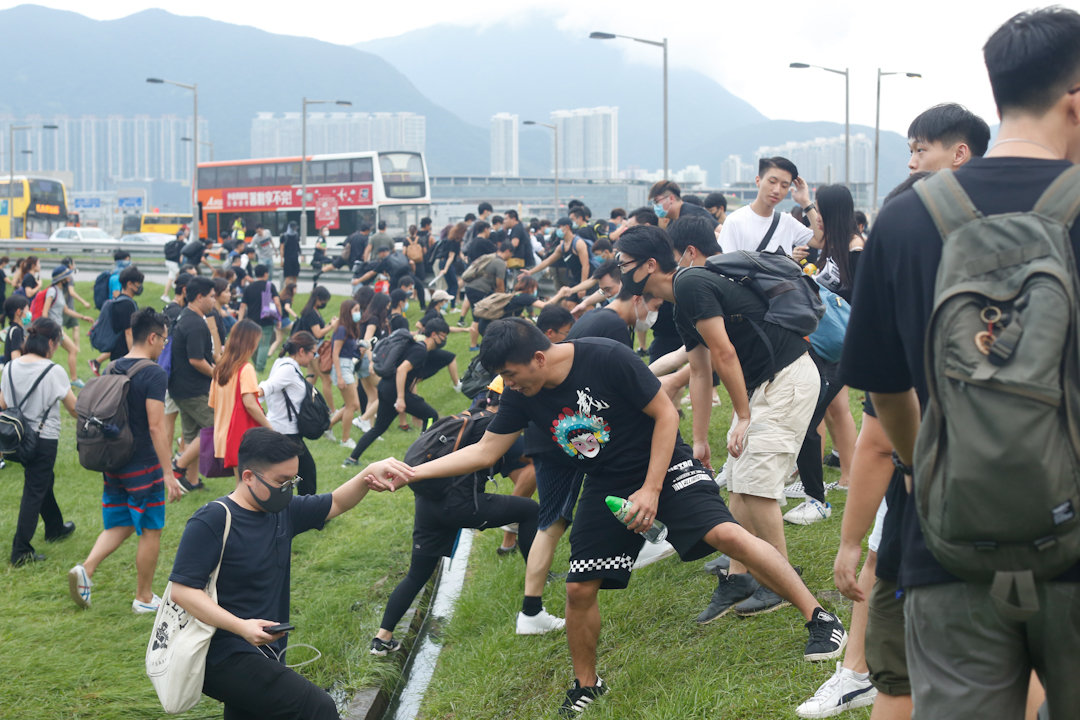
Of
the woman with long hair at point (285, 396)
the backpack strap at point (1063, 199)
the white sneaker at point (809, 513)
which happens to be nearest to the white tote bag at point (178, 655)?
the backpack strap at point (1063, 199)

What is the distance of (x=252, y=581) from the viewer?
392 centimetres

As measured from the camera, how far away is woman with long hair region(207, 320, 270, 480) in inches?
286

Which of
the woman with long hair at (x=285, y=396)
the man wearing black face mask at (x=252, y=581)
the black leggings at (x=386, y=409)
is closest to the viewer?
the man wearing black face mask at (x=252, y=581)

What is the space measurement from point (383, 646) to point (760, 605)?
2326 millimetres

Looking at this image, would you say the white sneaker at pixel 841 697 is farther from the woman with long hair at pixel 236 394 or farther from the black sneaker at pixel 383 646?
the woman with long hair at pixel 236 394

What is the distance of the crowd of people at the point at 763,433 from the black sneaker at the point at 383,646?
1cm

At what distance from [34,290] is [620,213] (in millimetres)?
9498

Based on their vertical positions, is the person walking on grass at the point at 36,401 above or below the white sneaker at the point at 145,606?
above

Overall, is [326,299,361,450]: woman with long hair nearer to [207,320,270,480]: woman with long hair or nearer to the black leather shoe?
the black leather shoe

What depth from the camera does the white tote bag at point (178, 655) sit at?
141 inches

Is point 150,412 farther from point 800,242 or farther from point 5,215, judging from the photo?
point 5,215

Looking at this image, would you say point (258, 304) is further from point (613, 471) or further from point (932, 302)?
point (932, 302)

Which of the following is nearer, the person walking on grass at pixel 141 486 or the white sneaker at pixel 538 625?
the white sneaker at pixel 538 625

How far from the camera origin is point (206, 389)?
29.5 feet
